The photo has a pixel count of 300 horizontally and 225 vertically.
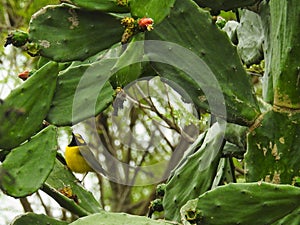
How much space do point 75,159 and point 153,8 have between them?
26.6 inches

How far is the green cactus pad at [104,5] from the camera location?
153 cm

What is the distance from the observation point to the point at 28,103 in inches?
61.3

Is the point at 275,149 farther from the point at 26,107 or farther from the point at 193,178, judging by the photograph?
the point at 26,107

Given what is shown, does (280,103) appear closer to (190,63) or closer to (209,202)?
(190,63)

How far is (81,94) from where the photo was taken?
5.36 feet

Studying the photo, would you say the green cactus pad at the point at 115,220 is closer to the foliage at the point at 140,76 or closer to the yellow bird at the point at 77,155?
the foliage at the point at 140,76

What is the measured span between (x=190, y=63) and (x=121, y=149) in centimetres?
298

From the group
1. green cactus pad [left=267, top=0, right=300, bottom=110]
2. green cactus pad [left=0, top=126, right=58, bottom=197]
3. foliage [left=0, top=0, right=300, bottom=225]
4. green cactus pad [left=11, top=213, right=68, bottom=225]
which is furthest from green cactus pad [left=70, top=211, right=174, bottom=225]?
green cactus pad [left=267, top=0, right=300, bottom=110]

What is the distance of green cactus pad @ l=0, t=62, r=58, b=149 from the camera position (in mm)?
1530

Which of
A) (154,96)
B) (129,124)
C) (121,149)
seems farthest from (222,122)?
(121,149)

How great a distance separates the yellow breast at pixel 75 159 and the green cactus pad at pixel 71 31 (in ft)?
1.65

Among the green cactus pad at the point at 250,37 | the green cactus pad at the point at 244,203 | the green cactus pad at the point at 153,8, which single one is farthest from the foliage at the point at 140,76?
the green cactus pad at the point at 250,37

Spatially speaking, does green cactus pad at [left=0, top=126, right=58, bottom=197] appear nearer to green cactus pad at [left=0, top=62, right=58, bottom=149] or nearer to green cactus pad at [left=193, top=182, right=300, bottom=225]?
green cactus pad at [left=0, top=62, right=58, bottom=149]

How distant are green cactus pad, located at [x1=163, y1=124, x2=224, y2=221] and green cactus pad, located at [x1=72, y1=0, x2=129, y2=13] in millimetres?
432
